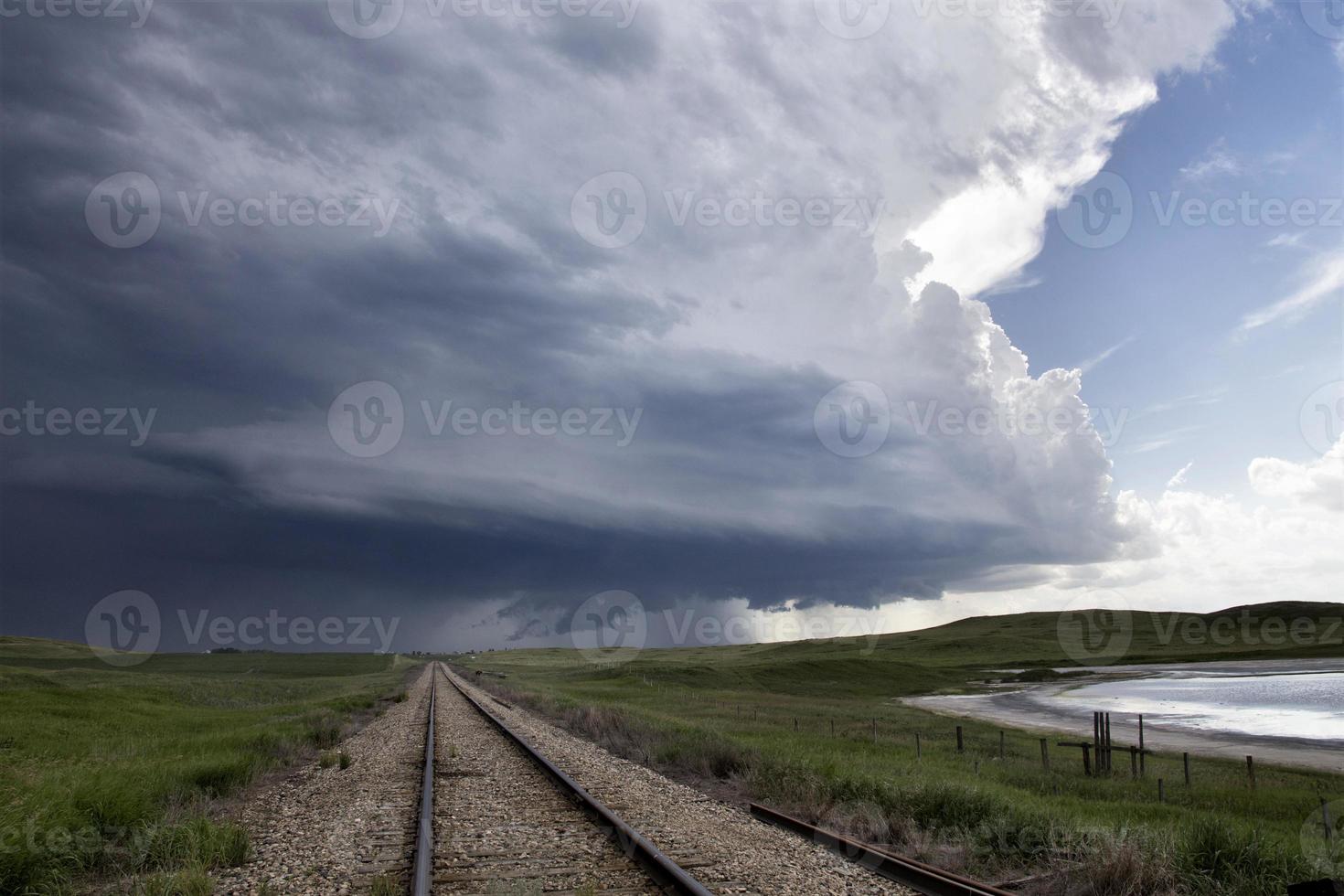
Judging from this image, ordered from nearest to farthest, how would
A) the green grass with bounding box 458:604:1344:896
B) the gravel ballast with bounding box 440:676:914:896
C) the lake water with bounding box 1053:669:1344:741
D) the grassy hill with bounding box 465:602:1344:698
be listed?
1. the gravel ballast with bounding box 440:676:914:896
2. the green grass with bounding box 458:604:1344:896
3. the lake water with bounding box 1053:669:1344:741
4. the grassy hill with bounding box 465:602:1344:698

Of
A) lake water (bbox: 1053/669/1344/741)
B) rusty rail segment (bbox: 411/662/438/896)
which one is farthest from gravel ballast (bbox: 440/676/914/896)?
lake water (bbox: 1053/669/1344/741)

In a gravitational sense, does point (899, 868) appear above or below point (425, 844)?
below

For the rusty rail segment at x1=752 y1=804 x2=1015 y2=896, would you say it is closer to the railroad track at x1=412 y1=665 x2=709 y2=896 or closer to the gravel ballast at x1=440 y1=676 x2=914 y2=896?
the gravel ballast at x1=440 y1=676 x2=914 y2=896

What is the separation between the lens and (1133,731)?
1741 inches

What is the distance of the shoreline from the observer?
34750 millimetres

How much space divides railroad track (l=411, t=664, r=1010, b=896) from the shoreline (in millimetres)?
27538

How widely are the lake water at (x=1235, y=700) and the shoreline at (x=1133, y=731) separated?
1.62m

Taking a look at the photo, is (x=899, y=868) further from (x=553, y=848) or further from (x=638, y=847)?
(x=553, y=848)

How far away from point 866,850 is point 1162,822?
27.1 ft

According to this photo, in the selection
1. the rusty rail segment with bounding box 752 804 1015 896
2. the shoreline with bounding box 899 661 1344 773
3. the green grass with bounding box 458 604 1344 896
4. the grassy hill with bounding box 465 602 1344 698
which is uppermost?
the rusty rail segment with bounding box 752 804 1015 896

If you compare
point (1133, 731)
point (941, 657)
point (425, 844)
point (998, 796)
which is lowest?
point (941, 657)

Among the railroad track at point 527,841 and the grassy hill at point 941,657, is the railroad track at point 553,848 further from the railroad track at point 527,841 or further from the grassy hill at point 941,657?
the grassy hill at point 941,657

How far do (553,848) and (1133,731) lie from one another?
44.9 meters

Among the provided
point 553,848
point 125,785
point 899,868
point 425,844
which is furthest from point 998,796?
point 125,785
